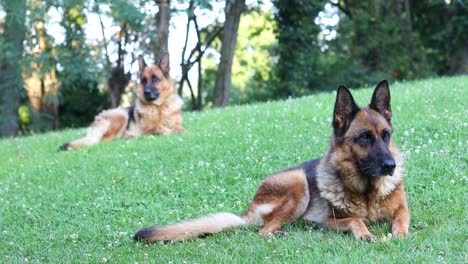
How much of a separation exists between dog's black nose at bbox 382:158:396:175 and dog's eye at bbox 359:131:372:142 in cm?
33

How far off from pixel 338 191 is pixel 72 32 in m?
19.5

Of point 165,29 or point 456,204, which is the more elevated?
point 165,29

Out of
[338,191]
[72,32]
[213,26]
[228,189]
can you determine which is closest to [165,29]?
[72,32]

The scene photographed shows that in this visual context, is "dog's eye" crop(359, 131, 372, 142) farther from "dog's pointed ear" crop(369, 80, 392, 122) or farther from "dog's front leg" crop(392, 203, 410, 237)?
"dog's front leg" crop(392, 203, 410, 237)

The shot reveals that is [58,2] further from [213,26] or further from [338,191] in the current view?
[213,26]

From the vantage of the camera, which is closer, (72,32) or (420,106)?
(420,106)

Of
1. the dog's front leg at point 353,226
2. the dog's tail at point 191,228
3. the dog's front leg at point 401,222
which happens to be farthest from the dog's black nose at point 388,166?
the dog's tail at point 191,228

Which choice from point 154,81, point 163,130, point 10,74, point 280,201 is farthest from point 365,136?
point 10,74

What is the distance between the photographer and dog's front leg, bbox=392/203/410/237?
560cm

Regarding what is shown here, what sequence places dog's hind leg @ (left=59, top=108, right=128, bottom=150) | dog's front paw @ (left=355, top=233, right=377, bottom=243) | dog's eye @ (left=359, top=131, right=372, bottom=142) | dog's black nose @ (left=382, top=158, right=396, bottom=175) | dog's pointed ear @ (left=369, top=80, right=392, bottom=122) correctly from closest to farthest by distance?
dog's front paw @ (left=355, top=233, right=377, bottom=243)
dog's black nose @ (left=382, top=158, right=396, bottom=175)
dog's eye @ (left=359, top=131, right=372, bottom=142)
dog's pointed ear @ (left=369, top=80, right=392, bottom=122)
dog's hind leg @ (left=59, top=108, right=128, bottom=150)

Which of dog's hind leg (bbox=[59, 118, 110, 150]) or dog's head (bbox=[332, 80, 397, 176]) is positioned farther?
dog's hind leg (bbox=[59, 118, 110, 150])

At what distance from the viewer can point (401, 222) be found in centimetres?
580

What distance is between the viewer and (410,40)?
1077 inches

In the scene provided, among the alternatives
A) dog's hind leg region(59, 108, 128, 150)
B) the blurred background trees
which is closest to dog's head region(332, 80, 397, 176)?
dog's hind leg region(59, 108, 128, 150)
